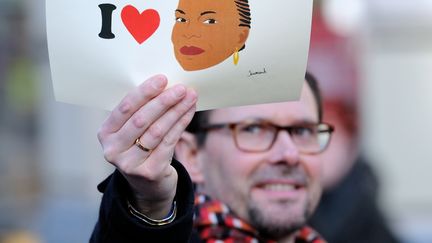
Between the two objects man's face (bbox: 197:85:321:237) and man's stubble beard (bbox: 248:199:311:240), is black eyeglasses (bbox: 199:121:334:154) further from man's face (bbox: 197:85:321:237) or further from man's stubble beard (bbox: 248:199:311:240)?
man's stubble beard (bbox: 248:199:311:240)

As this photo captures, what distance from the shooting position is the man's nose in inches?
102

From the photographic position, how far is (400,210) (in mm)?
9141

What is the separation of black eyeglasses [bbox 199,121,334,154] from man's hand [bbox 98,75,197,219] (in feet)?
2.66

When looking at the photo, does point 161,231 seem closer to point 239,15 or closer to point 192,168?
point 239,15

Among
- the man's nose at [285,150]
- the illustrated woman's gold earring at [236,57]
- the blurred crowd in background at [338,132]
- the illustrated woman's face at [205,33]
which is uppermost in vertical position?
the illustrated woman's face at [205,33]

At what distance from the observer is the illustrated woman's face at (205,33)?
1846mm

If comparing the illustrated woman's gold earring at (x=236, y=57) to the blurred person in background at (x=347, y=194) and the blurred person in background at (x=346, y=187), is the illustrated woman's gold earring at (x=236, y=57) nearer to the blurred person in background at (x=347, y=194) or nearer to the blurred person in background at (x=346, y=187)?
the blurred person in background at (x=346, y=187)

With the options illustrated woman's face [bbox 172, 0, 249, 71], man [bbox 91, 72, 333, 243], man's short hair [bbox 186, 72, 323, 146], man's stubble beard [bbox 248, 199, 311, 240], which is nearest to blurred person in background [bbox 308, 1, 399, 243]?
man's short hair [bbox 186, 72, 323, 146]

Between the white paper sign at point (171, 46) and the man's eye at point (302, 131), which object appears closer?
→ the white paper sign at point (171, 46)

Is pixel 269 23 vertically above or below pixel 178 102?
above

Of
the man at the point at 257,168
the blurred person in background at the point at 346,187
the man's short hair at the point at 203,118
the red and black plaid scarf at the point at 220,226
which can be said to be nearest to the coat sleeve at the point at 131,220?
the man at the point at 257,168

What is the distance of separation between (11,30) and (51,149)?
1.64 m

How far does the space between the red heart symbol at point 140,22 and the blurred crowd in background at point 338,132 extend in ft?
7.93

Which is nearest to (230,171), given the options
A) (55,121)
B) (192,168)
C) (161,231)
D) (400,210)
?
(192,168)
